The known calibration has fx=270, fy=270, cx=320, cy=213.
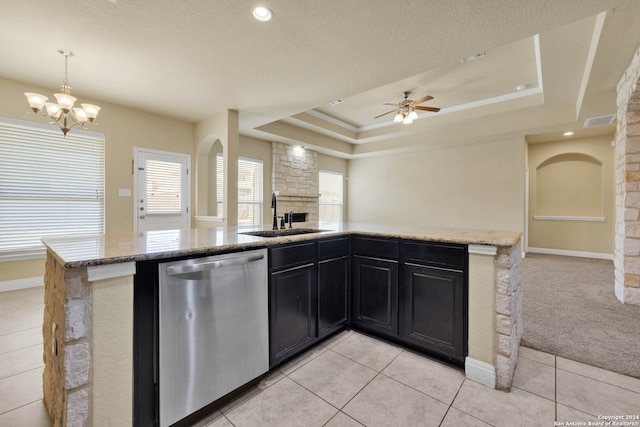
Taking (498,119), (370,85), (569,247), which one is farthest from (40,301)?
(569,247)

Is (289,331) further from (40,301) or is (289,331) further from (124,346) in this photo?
(40,301)

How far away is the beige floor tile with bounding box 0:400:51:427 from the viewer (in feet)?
4.75

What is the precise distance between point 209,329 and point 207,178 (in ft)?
14.2

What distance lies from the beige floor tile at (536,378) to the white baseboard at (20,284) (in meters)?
5.58

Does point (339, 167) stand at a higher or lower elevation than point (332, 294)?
higher

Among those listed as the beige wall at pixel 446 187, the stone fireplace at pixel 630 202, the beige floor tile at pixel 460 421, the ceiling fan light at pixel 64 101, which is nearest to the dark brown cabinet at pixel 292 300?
the beige floor tile at pixel 460 421

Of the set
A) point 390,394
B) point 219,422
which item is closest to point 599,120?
point 390,394

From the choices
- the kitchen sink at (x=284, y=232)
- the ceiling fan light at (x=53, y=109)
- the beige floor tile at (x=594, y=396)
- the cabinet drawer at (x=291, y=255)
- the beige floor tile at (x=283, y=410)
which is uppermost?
the ceiling fan light at (x=53, y=109)

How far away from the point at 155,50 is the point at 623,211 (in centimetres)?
552

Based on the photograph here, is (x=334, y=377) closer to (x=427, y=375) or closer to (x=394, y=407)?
(x=394, y=407)

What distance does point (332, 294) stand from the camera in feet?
7.55

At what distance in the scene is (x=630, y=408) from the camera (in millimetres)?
1559

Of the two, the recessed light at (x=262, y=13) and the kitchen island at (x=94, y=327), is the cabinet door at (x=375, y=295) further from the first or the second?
the recessed light at (x=262, y=13)

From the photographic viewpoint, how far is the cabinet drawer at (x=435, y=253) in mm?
1883
